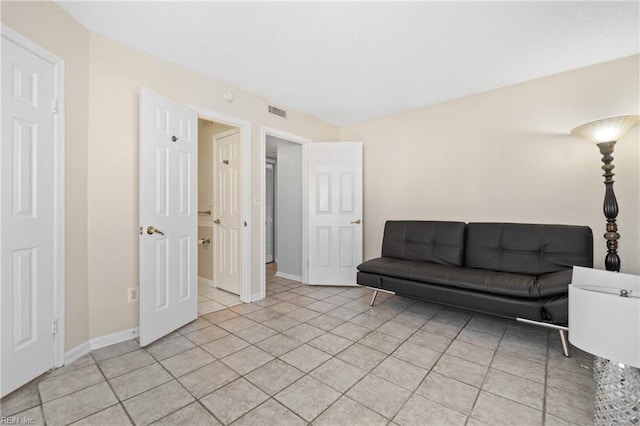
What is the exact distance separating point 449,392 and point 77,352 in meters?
2.49

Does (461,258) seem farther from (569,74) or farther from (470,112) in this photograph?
(569,74)

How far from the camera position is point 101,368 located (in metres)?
1.77

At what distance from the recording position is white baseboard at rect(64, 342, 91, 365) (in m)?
1.82

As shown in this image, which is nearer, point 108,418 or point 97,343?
point 108,418

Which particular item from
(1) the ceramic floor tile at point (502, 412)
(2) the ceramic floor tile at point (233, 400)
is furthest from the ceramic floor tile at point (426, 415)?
(2) the ceramic floor tile at point (233, 400)

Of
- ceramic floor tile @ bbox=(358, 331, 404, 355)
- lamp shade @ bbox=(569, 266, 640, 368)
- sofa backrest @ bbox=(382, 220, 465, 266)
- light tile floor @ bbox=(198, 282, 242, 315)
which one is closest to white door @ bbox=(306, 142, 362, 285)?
sofa backrest @ bbox=(382, 220, 465, 266)

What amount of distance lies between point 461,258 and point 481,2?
2.23 metres

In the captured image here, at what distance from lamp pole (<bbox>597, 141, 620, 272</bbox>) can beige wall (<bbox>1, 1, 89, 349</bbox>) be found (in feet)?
13.4

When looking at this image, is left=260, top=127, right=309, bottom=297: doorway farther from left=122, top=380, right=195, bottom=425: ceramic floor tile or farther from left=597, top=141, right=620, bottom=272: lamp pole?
left=597, top=141, right=620, bottom=272: lamp pole

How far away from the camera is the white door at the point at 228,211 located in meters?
3.22

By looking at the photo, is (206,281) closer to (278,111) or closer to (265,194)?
(265,194)

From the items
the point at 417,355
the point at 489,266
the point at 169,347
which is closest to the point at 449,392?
the point at 417,355

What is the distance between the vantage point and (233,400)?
58.4 inches

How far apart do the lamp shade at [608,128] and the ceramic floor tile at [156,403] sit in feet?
11.4
